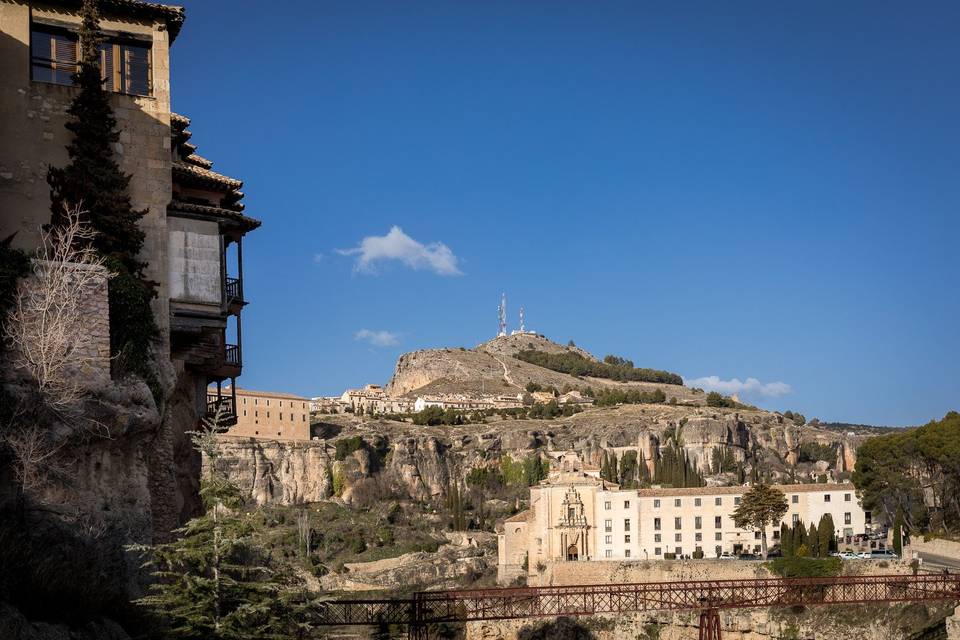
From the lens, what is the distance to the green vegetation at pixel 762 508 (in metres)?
64.9

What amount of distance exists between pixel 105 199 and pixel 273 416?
99.3 meters

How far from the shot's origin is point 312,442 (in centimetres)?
11819

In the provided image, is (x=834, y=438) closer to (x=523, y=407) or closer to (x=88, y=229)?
(x=523, y=407)

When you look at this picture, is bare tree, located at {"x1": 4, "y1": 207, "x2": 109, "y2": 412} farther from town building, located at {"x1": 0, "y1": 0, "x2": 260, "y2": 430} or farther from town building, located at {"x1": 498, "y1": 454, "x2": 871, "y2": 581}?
town building, located at {"x1": 498, "y1": 454, "x2": 871, "y2": 581}

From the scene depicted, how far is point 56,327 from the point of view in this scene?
2058cm

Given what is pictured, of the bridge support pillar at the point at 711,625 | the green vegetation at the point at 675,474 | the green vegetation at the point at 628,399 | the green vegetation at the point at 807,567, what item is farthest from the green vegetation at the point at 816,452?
the bridge support pillar at the point at 711,625

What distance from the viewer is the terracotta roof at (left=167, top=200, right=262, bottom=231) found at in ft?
83.6

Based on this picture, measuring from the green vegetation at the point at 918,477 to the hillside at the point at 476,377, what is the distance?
106 meters

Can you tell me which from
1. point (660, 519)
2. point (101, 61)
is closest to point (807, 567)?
point (660, 519)

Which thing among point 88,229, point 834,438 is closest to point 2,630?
point 88,229

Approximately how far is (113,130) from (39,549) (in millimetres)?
10158

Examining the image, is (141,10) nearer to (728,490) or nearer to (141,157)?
(141,157)

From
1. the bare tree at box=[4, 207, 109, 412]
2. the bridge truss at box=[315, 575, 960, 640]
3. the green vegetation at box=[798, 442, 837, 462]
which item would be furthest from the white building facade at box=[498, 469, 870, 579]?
the green vegetation at box=[798, 442, 837, 462]

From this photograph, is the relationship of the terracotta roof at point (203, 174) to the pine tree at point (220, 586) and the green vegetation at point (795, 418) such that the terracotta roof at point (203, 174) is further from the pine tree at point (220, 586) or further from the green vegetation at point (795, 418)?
the green vegetation at point (795, 418)
